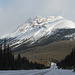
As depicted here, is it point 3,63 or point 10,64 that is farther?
point 10,64

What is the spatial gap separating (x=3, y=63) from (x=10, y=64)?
19.8 feet

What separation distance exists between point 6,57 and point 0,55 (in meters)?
4.59

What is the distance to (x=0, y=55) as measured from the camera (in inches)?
3019

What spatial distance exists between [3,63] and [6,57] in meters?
5.40

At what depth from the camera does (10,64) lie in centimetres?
8150

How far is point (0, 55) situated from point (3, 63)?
2.89m

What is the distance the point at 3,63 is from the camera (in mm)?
75750

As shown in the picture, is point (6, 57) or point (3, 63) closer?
point (3, 63)

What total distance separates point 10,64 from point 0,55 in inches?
257

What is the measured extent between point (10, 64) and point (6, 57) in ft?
9.36
